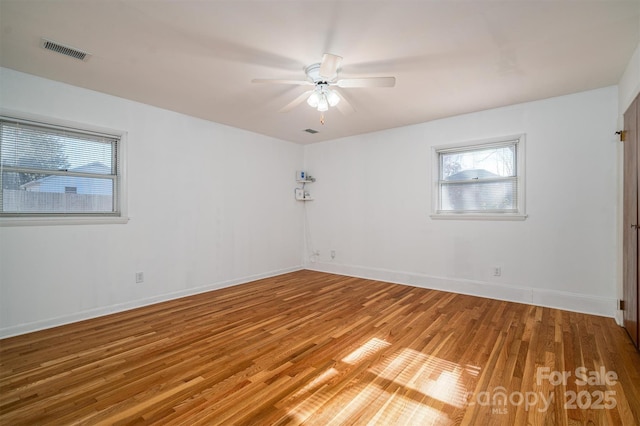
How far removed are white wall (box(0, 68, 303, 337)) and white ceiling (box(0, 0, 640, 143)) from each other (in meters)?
0.36

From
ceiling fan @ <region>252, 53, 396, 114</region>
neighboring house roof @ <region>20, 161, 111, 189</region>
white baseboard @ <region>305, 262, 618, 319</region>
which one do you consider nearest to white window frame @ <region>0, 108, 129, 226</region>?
neighboring house roof @ <region>20, 161, 111, 189</region>

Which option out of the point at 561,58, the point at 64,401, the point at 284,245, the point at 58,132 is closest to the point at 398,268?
the point at 284,245

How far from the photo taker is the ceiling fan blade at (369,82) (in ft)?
8.13

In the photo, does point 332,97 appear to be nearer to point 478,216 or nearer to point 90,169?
point 478,216

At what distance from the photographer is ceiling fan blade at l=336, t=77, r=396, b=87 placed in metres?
2.48

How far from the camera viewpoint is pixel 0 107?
9.17 feet

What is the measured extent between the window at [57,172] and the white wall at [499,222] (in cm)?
357

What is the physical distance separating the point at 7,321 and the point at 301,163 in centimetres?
476

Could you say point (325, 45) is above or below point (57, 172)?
above

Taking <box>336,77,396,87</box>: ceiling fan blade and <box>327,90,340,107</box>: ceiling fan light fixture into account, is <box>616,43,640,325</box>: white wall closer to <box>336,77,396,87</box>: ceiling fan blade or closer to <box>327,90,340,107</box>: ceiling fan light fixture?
<box>336,77,396,87</box>: ceiling fan blade

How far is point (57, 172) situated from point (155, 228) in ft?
3.87

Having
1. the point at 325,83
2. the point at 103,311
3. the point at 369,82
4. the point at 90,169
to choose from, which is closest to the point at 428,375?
the point at 369,82

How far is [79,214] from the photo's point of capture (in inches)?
131

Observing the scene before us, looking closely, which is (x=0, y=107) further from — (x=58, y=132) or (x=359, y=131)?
(x=359, y=131)
